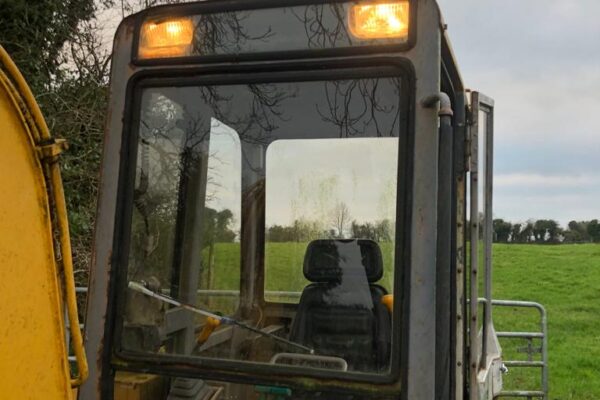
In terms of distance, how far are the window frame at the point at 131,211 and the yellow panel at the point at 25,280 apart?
1.34ft

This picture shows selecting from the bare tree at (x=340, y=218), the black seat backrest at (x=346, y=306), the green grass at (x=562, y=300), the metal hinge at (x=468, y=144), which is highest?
the metal hinge at (x=468, y=144)

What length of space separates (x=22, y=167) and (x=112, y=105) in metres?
Result: 0.63

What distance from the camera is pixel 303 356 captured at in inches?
81.7

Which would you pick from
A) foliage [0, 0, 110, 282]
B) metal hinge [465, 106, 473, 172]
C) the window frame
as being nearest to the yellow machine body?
the window frame

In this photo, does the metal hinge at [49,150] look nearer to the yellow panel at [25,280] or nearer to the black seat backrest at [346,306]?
the yellow panel at [25,280]

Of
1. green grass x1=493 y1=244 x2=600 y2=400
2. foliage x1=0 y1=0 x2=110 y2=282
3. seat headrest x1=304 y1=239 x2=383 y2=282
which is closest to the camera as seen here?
seat headrest x1=304 y1=239 x2=383 y2=282

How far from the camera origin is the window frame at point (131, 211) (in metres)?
1.90

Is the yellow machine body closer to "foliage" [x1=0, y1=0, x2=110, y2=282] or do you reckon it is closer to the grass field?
the grass field

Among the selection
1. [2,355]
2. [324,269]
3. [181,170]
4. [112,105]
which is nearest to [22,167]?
[2,355]

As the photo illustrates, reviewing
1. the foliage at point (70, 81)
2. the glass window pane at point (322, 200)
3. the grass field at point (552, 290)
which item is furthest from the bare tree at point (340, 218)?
the foliage at point (70, 81)

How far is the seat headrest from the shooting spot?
7.27 ft

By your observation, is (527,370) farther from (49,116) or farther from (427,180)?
(427,180)

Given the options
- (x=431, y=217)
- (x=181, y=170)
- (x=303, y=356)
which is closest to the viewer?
(x=431, y=217)

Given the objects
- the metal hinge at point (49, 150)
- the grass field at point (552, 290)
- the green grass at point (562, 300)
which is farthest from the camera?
the green grass at point (562, 300)
